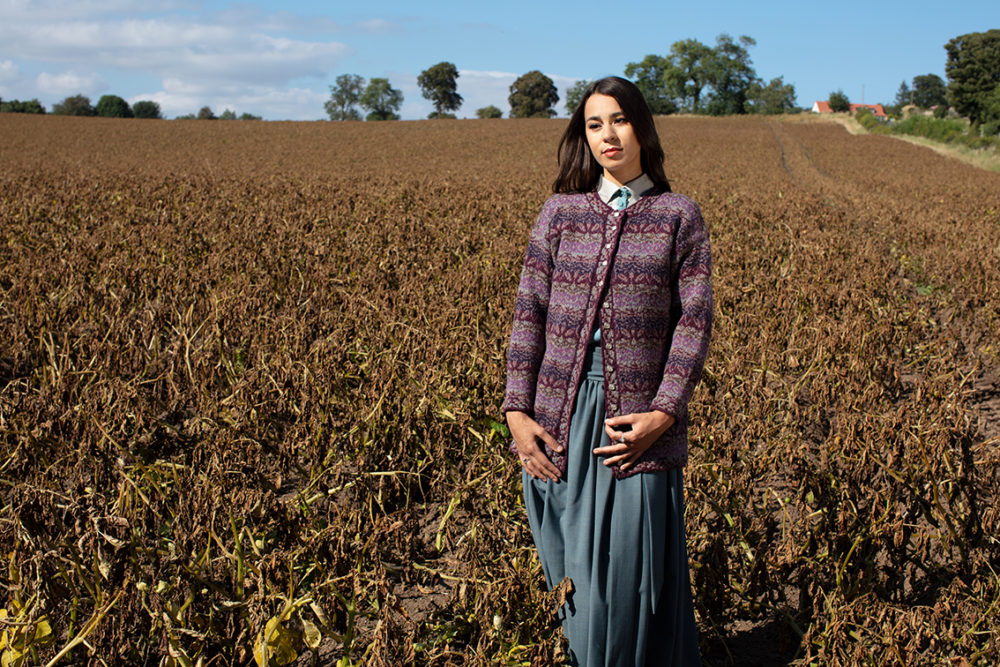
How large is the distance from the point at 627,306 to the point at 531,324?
0.27 meters

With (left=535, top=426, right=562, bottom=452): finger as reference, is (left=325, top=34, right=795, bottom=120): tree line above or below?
above

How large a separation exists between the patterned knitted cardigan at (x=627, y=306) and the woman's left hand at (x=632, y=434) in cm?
3

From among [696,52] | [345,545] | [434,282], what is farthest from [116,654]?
[696,52]

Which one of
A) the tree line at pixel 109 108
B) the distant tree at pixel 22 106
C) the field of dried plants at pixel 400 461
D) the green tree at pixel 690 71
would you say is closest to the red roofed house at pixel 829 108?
the green tree at pixel 690 71

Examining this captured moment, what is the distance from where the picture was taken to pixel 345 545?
251cm

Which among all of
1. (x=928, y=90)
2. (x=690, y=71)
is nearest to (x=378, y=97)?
(x=690, y=71)

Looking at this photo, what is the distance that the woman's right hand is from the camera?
199 cm

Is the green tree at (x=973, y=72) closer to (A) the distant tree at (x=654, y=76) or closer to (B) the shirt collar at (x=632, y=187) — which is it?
(A) the distant tree at (x=654, y=76)

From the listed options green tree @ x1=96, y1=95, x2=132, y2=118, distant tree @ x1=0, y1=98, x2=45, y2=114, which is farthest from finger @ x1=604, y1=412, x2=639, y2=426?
green tree @ x1=96, y1=95, x2=132, y2=118

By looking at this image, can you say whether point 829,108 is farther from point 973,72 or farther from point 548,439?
point 548,439

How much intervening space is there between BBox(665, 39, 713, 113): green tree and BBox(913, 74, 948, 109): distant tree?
274ft

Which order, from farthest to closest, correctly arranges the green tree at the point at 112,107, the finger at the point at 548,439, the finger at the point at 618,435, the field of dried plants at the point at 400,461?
the green tree at the point at 112,107
the field of dried plants at the point at 400,461
the finger at the point at 548,439
the finger at the point at 618,435

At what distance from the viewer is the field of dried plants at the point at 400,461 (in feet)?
Result: 7.30

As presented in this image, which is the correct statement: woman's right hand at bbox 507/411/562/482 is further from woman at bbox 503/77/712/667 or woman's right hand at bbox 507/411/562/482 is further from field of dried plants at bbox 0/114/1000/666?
field of dried plants at bbox 0/114/1000/666
